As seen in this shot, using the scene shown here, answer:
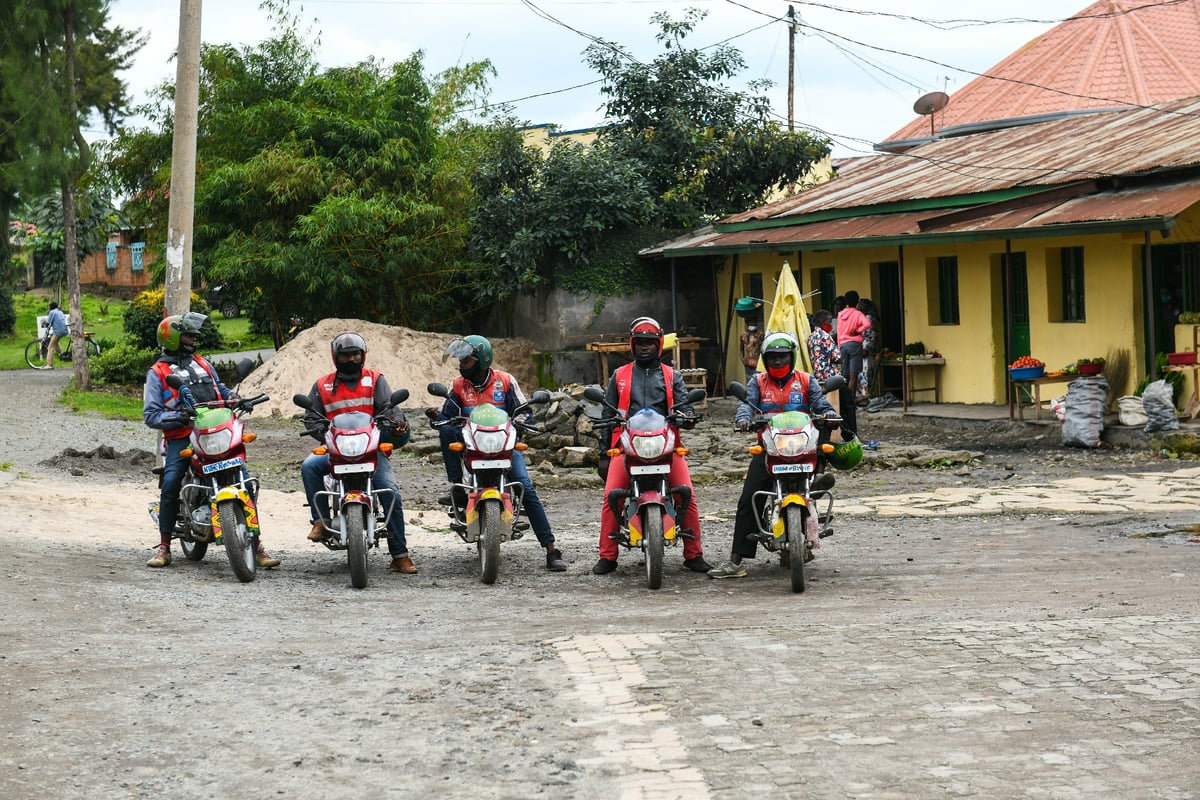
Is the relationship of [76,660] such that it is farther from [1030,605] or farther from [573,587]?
[1030,605]

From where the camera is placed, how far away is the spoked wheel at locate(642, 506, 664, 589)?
9188 millimetres

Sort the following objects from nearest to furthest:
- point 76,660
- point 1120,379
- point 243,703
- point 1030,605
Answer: point 243,703, point 76,660, point 1030,605, point 1120,379

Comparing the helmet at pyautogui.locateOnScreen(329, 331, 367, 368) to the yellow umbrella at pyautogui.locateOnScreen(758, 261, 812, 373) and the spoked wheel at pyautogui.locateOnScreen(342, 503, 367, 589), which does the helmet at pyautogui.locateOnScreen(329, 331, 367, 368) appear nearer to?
the spoked wheel at pyautogui.locateOnScreen(342, 503, 367, 589)

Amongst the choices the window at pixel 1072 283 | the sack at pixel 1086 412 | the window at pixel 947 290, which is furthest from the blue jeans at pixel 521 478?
the window at pixel 947 290

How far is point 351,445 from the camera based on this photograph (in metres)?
9.45

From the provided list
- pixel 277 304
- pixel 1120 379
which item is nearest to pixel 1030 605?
pixel 1120 379

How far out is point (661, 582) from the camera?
9367mm

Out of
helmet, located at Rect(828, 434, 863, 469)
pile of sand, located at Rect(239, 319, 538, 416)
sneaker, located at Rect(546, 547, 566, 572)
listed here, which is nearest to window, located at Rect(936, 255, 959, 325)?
pile of sand, located at Rect(239, 319, 538, 416)

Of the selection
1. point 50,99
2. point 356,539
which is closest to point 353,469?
point 356,539

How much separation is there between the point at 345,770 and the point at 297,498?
34.3 feet

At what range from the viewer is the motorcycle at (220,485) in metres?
9.48

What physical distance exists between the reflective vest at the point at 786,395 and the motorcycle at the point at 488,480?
1.67 meters

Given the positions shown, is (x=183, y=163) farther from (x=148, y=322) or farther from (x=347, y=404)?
(x=148, y=322)

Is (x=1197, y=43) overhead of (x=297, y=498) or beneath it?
overhead
